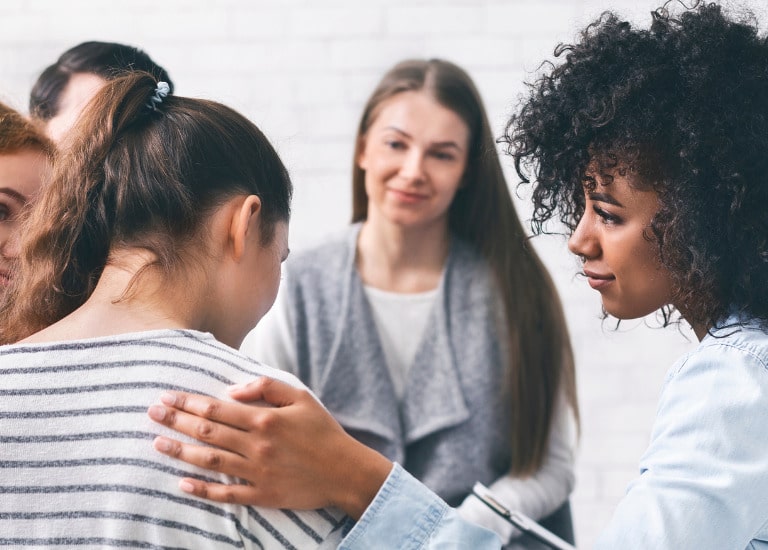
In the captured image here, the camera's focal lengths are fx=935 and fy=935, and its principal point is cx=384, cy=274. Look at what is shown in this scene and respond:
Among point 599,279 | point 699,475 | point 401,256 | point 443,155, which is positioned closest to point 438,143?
point 443,155

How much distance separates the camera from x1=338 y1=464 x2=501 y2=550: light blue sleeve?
0.87 m

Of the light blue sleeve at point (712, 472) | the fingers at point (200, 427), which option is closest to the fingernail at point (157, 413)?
the fingers at point (200, 427)

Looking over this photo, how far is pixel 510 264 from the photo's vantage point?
5.82 feet

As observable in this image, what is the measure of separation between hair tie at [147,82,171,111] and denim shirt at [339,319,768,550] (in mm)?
422

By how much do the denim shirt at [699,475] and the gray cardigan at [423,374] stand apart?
2.47 ft

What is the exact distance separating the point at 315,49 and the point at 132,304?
153 cm

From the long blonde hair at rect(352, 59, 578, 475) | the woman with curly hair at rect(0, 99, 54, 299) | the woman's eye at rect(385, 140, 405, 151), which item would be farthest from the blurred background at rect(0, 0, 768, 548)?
the woman with curly hair at rect(0, 99, 54, 299)

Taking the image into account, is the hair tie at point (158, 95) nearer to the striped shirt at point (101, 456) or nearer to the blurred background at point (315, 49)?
the striped shirt at point (101, 456)

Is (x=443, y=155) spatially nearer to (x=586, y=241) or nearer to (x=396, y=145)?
(x=396, y=145)

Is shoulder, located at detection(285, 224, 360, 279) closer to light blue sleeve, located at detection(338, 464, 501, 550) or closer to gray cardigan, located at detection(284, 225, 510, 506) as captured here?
gray cardigan, located at detection(284, 225, 510, 506)

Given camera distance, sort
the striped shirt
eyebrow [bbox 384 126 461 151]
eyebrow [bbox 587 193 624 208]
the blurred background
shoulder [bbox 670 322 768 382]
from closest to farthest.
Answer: the striped shirt < shoulder [bbox 670 322 768 382] < eyebrow [bbox 587 193 624 208] < eyebrow [bbox 384 126 461 151] < the blurred background

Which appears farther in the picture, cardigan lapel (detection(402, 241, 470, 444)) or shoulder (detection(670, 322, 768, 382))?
cardigan lapel (detection(402, 241, 470, 444))

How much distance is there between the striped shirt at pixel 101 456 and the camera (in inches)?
29.5

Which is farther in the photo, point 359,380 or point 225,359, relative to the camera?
point 359,380
